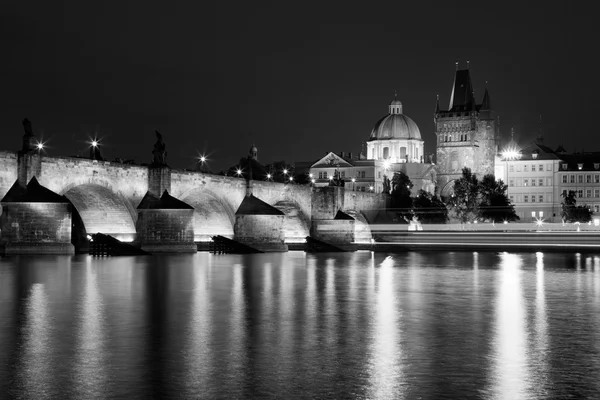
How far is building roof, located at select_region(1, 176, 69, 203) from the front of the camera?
4444 centimetres

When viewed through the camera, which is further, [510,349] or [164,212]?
[164,212]

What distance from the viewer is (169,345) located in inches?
687

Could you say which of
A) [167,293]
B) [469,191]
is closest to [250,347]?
[167,293]

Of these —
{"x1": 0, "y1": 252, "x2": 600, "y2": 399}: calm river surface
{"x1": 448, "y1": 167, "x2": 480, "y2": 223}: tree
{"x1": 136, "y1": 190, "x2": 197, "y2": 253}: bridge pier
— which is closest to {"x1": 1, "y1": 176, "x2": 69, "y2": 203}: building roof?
{"x1": 136, "y1": 190, "x2": 197, "y2": 253}: bridge pier

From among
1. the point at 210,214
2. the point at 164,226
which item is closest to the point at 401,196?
the point at 210,214

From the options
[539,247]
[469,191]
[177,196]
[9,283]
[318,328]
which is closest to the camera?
[318,328]

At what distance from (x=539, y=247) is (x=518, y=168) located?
79332mm

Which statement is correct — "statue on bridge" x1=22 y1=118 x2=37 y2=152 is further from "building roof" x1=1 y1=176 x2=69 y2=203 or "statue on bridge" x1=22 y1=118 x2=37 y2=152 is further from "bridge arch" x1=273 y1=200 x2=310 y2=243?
"bridge arch" x1=273 y1=200 x2=310 y2=243

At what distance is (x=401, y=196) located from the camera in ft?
410

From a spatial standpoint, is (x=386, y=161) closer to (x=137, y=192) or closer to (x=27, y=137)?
(x=137, y=192)

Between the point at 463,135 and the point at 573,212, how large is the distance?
158 feet

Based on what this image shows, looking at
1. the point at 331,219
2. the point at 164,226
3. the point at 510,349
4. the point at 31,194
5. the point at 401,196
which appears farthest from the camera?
the point at 401,196

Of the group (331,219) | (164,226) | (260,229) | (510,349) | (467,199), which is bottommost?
(510,349)

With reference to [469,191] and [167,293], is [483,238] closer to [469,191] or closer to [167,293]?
[469,191]
